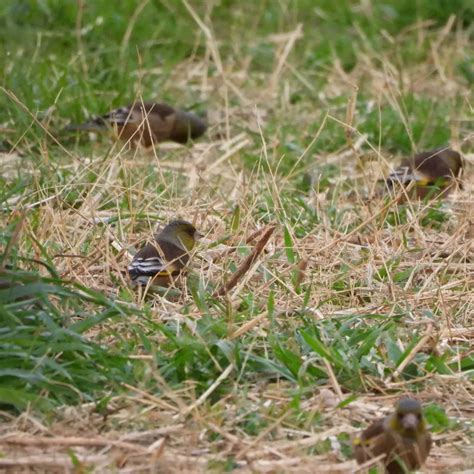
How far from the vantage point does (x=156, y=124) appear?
9.37m

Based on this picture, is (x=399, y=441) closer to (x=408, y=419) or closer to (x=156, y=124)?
(x=408, y=419)

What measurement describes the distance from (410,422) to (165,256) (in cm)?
207

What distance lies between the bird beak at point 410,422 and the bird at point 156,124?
458 cm

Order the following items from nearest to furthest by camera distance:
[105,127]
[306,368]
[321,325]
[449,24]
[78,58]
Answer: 1. [306,368]
2. [321,325]
3. [105,127]
4. [78,58]
5. [449,24]

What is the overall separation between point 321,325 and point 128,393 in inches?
45.3

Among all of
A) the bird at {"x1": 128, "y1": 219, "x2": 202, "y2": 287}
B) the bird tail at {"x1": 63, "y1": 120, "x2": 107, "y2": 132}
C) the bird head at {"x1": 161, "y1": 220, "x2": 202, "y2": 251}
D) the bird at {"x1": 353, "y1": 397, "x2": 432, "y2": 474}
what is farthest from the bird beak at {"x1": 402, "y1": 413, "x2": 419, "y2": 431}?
the bird tail at {"x1": 63, "y1": 120, "x2": 107, "y2": 132}

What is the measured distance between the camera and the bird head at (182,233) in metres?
6.73

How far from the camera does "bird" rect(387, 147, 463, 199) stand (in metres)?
8.32

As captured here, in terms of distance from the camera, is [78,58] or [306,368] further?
[78,58]

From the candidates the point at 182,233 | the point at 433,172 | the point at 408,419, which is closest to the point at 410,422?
Answer: the point at 408,419

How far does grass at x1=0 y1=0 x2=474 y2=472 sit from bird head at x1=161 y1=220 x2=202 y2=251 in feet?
0.45

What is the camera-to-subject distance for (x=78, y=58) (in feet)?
34.2

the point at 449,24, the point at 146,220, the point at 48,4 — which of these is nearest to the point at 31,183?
the point at 146,220

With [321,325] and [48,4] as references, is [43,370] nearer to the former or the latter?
[321,325]
